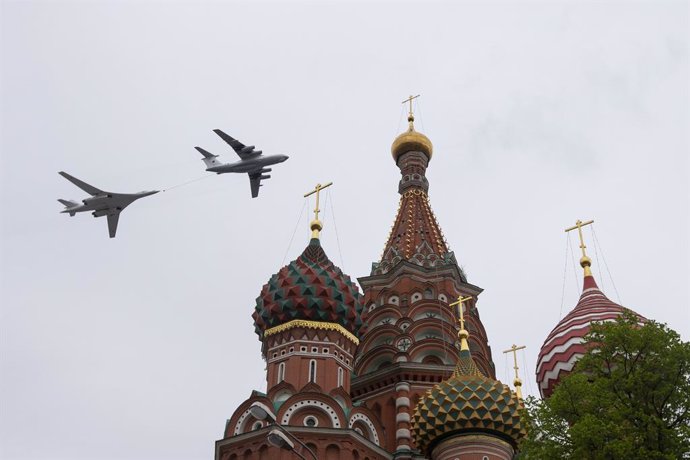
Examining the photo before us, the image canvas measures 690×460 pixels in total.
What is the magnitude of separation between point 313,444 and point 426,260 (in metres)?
9.47

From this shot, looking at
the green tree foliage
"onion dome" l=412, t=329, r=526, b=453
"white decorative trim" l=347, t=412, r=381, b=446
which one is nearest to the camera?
the green tree foliage

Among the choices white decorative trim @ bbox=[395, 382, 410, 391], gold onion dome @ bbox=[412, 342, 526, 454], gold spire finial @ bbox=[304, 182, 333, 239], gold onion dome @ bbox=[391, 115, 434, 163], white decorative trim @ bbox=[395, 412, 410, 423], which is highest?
gold onion dome @ bbox=[391, 115, 434, 163]

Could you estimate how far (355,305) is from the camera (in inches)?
1004

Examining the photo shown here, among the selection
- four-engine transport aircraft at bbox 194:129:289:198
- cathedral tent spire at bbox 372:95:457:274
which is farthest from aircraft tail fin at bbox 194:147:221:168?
cathedral tent spire at bbox 372:95:457:274

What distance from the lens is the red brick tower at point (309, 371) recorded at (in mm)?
22531

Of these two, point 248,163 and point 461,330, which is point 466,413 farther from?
point 248,163

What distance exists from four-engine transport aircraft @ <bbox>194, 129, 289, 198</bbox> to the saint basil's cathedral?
15.3ft

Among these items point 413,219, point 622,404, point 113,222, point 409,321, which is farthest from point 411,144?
point 622,404

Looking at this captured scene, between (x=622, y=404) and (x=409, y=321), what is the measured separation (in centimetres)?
1472

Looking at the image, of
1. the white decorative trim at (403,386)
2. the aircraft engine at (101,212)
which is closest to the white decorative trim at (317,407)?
the white decorative trim at (403,386)

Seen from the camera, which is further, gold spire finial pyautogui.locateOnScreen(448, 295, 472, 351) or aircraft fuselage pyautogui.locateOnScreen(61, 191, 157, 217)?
gold spire finial pyautogui.locateOnScreen(448, 295, 472, 351)

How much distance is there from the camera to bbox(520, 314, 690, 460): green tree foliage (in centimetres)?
1287

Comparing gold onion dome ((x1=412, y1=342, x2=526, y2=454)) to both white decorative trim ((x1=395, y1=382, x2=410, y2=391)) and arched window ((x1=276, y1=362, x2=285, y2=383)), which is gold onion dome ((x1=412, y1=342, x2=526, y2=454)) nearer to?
white decorative trim ((x1=395, y1=382, x2=410, y2=391))

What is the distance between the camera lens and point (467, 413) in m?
22.2
